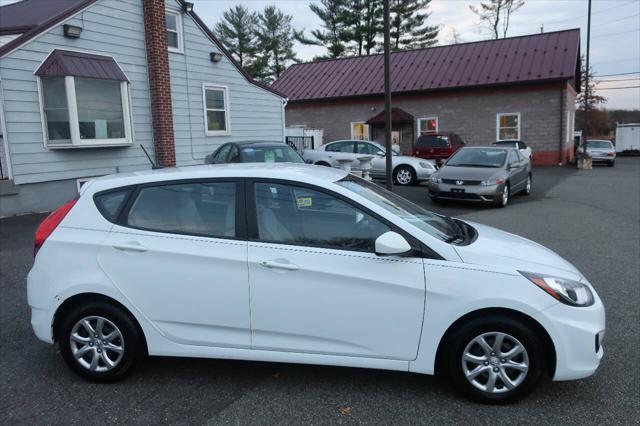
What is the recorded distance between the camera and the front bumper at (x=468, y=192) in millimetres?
11805

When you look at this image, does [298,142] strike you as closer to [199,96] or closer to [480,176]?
[199,96]

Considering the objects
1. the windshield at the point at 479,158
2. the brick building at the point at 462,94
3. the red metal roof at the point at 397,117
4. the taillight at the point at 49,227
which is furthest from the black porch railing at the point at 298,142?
the taillight at the point at 49,227

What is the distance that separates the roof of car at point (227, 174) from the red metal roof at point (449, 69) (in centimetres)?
2267

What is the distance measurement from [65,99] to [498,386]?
10.7 meters

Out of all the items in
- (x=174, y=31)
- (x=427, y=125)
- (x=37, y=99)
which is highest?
(x=174, y=31)

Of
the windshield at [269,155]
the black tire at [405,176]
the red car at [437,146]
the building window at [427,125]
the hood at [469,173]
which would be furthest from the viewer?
the building window at [427,125]

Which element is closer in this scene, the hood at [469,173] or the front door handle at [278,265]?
the front door handle at [278,265]

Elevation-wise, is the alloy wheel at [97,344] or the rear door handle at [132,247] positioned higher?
the rear door handle at [132,247]

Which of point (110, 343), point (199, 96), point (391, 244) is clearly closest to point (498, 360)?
point (391, 244)

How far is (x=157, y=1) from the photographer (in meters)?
12.9

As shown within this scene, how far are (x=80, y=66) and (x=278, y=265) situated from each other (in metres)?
9.82

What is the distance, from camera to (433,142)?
1947 cm

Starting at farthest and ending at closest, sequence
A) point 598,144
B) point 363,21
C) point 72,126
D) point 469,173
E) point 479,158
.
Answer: point 363,21
point 598,144
point 479,158
point 469,173
point 72,126

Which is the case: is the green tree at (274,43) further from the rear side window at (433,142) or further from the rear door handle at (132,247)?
the rear door handle at (132,247)
